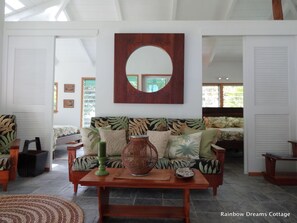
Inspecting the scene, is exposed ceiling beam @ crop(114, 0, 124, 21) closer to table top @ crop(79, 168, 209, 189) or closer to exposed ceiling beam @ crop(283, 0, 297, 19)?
exposed ceiling beam @ crop(283, 0, 297, 19)

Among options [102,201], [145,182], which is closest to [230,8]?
[145,182]

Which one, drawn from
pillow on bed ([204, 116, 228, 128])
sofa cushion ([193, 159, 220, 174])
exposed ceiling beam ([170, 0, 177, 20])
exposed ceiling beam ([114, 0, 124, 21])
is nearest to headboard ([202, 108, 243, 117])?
pillow on bed ([204, 116, 228, 128])

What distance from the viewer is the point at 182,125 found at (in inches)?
123

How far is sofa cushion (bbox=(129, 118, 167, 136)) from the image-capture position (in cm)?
307

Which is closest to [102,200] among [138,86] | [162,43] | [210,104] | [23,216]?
[23,216]

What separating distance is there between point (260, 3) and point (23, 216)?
5.67 m

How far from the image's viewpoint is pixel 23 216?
1946 mm

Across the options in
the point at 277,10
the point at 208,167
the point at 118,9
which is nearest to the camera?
the point at 208,167

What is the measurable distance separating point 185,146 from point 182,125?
1.62 ft

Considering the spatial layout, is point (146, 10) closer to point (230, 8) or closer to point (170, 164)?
point (230, 8)

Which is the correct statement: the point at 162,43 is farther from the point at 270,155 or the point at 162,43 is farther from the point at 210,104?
the point at 210,104

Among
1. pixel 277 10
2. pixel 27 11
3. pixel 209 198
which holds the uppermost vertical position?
pixel 27 11

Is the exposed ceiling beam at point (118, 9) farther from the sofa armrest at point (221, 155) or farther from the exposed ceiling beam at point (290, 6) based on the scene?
the sofa armrest at point (221, 155)

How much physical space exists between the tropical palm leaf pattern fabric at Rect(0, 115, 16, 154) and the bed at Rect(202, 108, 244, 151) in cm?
398
